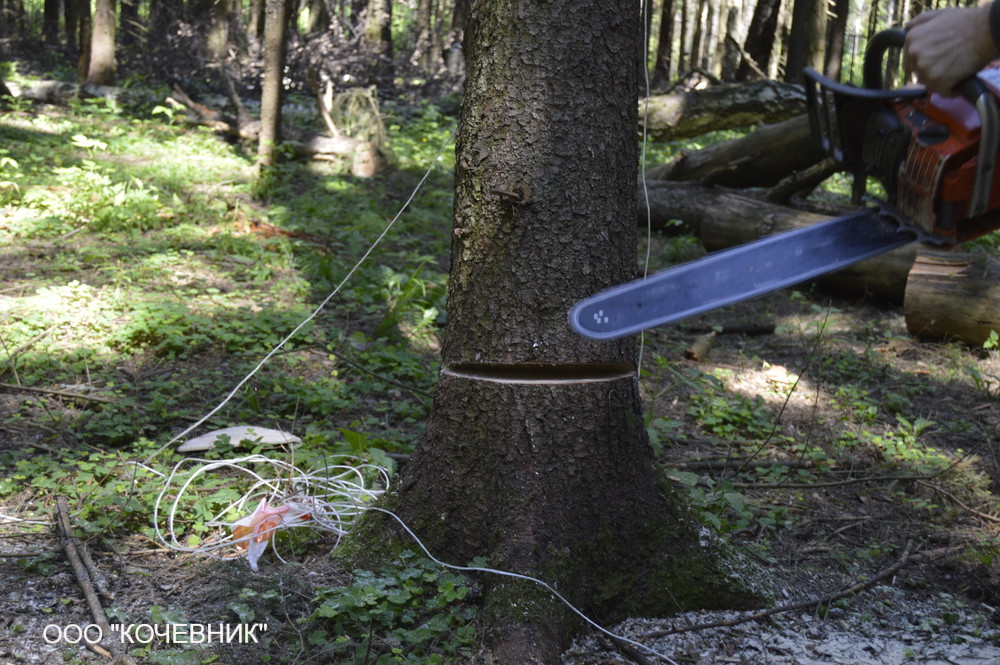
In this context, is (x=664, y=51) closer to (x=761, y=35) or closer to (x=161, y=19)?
(x=761, y=35)

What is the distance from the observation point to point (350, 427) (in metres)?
3.72

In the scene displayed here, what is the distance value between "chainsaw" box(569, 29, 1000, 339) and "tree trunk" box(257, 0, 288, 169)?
6576mm

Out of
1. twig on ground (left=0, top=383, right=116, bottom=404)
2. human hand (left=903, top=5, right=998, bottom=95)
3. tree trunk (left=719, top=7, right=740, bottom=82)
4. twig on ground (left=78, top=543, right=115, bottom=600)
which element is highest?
tree trunk (left=719, top=7, right=740, bottom=82)

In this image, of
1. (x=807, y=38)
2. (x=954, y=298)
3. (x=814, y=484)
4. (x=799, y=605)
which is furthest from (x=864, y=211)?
(x=807, y=38)

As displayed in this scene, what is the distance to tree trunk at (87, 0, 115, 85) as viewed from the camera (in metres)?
11.3

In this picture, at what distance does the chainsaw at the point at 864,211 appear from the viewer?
5.23ft

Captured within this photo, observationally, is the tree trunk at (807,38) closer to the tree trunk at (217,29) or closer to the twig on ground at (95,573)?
the tree trunk at (217,29)

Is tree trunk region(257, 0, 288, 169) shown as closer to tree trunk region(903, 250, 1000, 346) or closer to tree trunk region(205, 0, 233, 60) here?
tree trunk region(205, 0, 233, 60)

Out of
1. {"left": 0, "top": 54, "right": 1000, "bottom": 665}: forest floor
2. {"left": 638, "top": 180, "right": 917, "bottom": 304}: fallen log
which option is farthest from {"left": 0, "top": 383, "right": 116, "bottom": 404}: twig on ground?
{"left": 638, "top": 180, "right": 917, "bottom": 304}: fallen log

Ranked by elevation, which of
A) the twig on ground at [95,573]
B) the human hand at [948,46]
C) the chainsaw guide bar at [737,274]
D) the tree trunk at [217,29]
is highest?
the tree trunk at [217,29]

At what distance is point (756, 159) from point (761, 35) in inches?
298

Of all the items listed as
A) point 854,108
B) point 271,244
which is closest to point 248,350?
point 271,244

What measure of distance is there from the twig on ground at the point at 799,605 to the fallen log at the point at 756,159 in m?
5.20

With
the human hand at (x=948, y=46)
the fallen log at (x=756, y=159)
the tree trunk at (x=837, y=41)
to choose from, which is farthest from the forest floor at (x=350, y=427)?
the tree trunk at (x=837, y=41)
